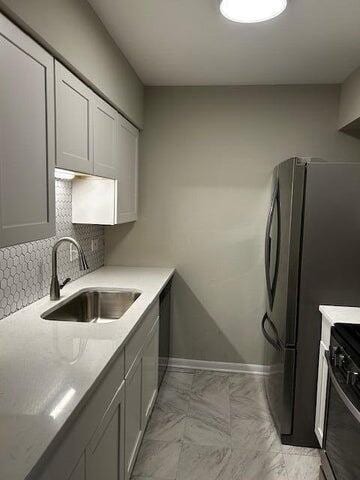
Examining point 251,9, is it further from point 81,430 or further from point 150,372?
point 150,372

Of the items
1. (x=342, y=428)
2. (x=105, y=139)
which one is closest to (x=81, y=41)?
(x=105, y=139)

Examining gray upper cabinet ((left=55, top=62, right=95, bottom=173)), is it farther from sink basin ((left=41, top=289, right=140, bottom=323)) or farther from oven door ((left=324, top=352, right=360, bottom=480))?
oven door ((left=324, top=352, right=360, bottom=480))

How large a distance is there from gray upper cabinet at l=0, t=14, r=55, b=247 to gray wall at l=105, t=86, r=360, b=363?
1705mm

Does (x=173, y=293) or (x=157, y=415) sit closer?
(x=157, y=415)

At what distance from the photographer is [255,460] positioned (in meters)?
2.15

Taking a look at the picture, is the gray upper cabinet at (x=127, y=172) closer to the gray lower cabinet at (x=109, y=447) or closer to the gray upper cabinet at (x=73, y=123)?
the gray upper cabinet at (x=73, y=123)

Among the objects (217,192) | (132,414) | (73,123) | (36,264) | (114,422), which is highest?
(73,123)

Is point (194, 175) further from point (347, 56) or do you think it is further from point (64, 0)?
point (64, 0)

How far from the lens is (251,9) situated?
1688 millimetres

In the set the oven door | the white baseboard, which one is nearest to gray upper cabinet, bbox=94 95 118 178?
the oven door

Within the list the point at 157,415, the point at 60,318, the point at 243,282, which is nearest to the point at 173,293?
the point at 243,282

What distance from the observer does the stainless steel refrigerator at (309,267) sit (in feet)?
6.91

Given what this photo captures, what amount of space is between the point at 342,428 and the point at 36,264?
5.71ft

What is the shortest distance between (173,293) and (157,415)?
3.41 ft
